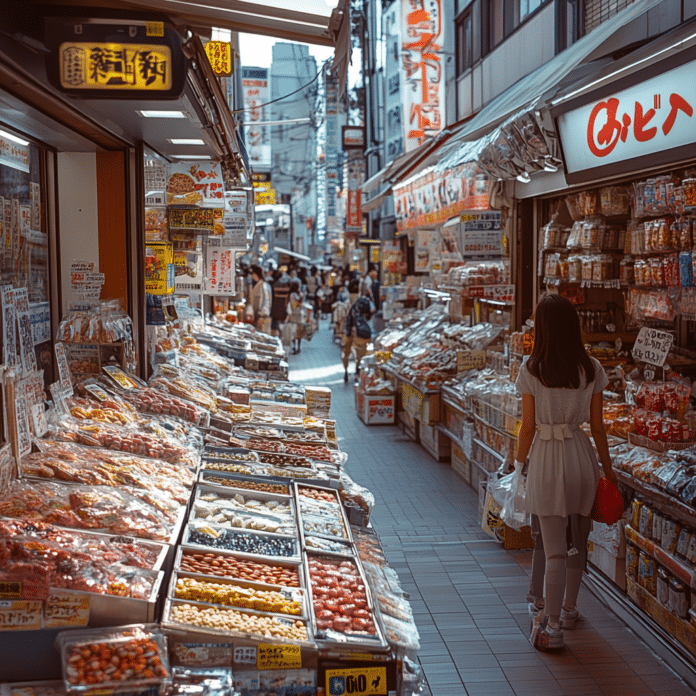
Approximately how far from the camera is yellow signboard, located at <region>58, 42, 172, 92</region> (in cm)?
348

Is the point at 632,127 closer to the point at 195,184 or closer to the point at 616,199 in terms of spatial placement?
the point at 616,199

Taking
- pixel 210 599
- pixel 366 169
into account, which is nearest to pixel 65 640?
pixel 210 599

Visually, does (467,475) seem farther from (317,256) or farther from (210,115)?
(317,256)

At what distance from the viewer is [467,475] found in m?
8.33

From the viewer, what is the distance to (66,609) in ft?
8.97

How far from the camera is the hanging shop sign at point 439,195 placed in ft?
27.8

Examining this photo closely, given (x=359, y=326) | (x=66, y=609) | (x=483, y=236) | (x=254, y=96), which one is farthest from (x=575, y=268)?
(x=254, y=96)

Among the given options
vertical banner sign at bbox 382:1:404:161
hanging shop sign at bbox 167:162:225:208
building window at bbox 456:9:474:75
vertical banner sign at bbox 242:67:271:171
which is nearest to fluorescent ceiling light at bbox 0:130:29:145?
hanging shop sign at bbox 167:162:225:208

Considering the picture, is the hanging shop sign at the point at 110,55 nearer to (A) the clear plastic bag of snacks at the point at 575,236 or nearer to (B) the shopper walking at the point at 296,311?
(A) the clear plastic bag of snacks at the point at 575,236

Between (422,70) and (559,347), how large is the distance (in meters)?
10.1

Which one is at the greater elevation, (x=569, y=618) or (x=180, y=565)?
(x=180, y=565)

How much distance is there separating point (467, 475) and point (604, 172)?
12.7 feet

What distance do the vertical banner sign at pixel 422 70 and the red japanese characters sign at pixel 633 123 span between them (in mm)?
8004

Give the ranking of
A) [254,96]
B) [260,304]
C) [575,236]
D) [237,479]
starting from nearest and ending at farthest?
[237,479] → [575,236] → [260,304] → [254,96]
